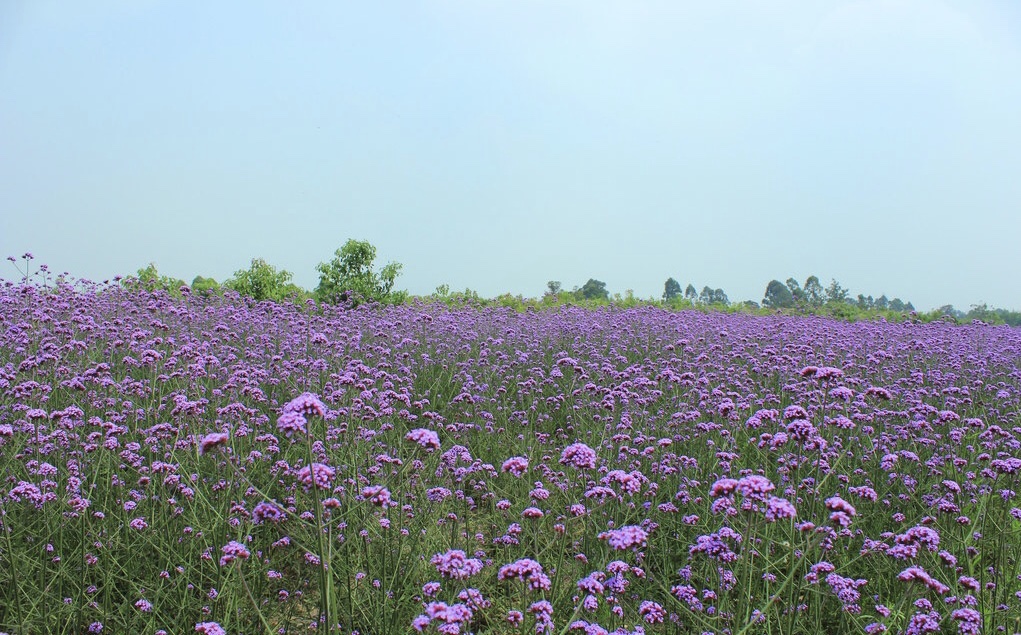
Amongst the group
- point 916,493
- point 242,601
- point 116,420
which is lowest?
point 242,601

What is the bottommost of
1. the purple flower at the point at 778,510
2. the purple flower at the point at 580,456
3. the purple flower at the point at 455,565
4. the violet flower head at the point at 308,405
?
the purple flower at the point at 455,565

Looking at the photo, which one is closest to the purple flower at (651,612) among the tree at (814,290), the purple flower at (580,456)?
the purple flower at (580,456)

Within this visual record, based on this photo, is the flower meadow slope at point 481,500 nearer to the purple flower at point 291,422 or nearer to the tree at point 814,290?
the purple flower at point 291,422

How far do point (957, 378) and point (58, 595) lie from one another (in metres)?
9.15

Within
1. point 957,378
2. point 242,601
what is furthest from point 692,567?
point 957,378

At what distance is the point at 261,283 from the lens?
1658 centimetres

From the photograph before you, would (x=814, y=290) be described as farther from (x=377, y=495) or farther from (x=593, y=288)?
(x=377, y=495)

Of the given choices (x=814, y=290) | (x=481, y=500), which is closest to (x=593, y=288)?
(x=814, y=290)

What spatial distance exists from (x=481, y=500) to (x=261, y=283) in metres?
12.7

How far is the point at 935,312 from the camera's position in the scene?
2248 cm

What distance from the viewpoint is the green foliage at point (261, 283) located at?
16.5 m

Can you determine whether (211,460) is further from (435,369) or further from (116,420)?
(435,369)

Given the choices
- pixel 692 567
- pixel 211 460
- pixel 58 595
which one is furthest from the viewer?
pixel 211 460

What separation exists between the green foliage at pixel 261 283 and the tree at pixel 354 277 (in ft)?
2.86
